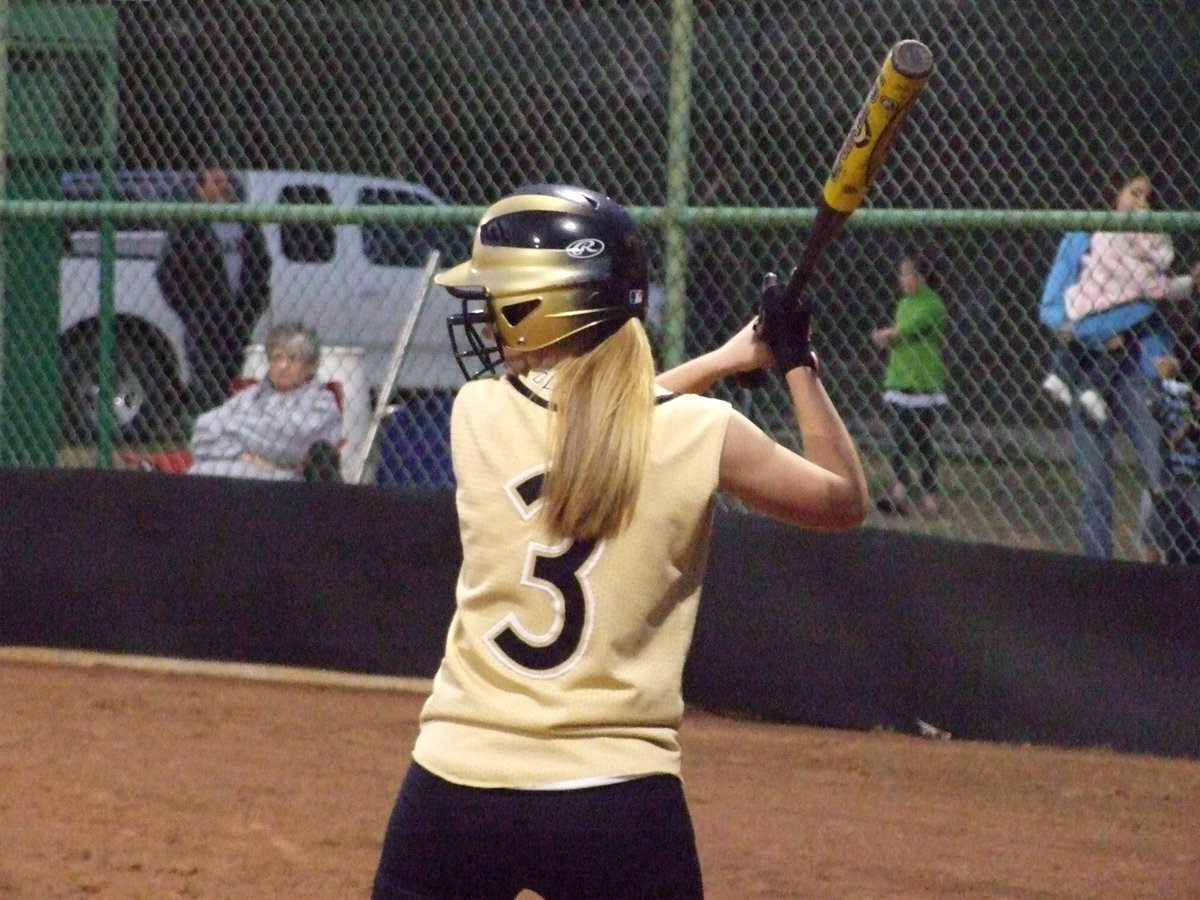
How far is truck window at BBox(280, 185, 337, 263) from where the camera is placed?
7.77 m

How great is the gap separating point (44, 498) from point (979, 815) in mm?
4136

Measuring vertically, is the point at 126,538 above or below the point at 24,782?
above

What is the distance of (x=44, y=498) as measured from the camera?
767 cm

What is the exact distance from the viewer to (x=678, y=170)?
6.71 meters

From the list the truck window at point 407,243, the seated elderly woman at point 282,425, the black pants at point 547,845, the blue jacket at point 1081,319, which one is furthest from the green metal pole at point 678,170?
the black pants at point 547,845

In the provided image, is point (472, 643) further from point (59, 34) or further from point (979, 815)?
point (59, 34)

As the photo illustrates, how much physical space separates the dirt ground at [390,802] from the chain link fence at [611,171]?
3.34 ft

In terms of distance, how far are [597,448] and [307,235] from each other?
637 centimetres

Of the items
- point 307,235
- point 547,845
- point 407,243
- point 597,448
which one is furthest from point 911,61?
point 307,235

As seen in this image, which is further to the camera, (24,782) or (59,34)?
(59,34)

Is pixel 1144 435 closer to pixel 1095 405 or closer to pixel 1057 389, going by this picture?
pixel 1095 405

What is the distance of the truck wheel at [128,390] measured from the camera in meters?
8.30

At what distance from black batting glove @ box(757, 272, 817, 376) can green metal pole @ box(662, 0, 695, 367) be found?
154 inches

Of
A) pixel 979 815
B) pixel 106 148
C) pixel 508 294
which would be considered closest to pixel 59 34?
pixel 106 148
